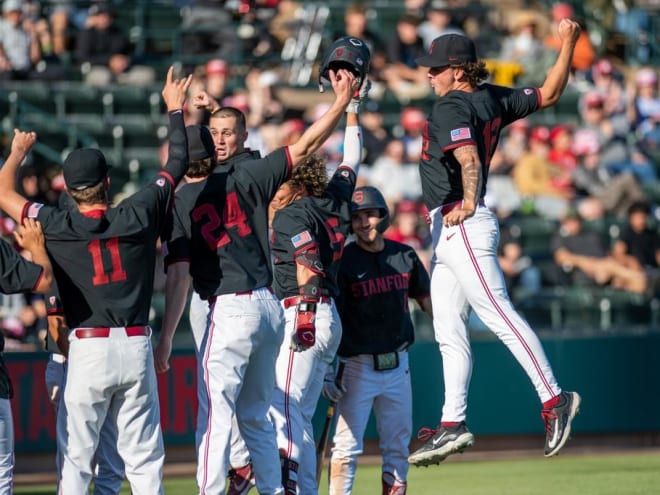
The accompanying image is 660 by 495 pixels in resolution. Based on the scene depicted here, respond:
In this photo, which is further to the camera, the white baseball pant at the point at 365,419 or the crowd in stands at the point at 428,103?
the crowd in stands at the point at 428,103

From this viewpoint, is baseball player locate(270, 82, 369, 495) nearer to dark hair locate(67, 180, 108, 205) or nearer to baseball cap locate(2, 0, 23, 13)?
dark hair locate(67, 180, 108, 205)

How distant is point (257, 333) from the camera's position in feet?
24.4

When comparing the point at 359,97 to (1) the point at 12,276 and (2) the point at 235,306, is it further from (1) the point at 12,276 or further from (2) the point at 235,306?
(1) the point at 12,276

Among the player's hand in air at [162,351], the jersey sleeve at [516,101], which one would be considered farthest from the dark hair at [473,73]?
the player's hand in air at [162,351]

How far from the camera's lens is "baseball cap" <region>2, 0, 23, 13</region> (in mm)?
16328

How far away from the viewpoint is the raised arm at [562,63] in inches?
308

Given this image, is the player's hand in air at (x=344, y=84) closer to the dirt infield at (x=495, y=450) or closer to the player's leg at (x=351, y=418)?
the player's leg at (x=351, y=418)

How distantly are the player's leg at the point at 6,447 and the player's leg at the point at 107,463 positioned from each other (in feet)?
2.43

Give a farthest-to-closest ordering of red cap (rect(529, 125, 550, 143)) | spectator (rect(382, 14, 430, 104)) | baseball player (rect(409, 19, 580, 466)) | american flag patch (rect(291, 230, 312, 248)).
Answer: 1. spectator (rect(382, 14, 430, 104))
2. red cap (rect(529, 125, 550, 143))
3. american flag patch (rect(291, 230, 312, 248))
4. baseball player (rect(409, 19, 580, 466))

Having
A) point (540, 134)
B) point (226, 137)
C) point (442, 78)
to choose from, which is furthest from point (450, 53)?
point (540, 134)

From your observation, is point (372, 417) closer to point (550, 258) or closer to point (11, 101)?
point (550, 258)

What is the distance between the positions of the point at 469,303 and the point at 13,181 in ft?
9.61

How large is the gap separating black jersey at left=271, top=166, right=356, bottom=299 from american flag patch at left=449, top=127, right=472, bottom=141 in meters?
1.14

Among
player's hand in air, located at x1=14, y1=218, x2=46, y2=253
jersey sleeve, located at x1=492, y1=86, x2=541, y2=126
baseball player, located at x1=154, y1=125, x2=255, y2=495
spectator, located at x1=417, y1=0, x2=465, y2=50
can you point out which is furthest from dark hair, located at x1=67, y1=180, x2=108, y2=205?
spectator, located at x1=417, y1=0, x2=465, y2=50
